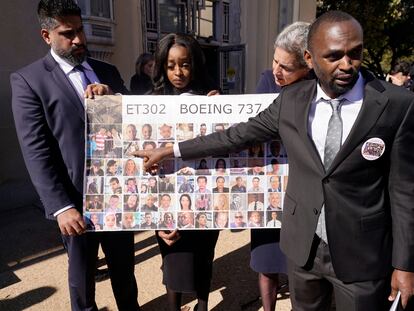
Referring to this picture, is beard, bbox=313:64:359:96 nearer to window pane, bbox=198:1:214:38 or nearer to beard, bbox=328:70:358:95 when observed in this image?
beard, bbox=328:70:358:95

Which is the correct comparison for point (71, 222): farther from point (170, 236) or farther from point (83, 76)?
point (83, 76)

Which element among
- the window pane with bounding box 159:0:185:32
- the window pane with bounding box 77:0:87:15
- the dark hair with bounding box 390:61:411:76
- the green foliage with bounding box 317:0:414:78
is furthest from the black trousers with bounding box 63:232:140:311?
the green foliage with bounding box 317:0:414:78

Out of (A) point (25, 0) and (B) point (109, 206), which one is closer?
(B) point (109, 206)

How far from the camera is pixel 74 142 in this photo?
1.99 meters

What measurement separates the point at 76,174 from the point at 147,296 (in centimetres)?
141

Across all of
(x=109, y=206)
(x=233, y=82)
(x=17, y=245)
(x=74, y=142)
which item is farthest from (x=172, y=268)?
(x=233, y=82)

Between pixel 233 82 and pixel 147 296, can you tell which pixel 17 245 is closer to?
pixel 147 296

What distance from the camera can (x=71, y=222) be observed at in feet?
6.24

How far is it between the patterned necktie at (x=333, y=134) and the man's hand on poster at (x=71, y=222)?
1.26 meters

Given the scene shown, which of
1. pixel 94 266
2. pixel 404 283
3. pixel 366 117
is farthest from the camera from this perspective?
pixel 94 266

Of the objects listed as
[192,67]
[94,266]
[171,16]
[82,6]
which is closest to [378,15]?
[171,16]

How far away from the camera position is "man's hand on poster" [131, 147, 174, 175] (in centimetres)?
185

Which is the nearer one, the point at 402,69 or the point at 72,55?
the point at 72,55

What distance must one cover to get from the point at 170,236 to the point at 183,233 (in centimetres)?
15
